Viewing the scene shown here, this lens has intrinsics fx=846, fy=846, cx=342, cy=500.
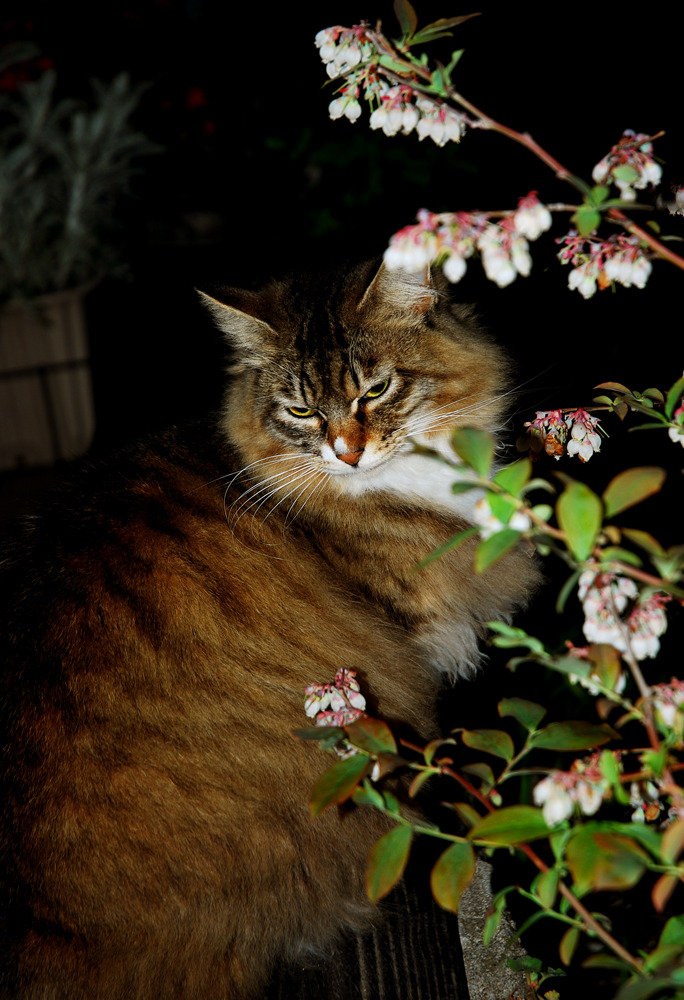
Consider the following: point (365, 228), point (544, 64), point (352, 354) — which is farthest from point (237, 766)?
point (365, 228)

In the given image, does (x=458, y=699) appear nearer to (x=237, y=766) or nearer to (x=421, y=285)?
(x=237, y=766)

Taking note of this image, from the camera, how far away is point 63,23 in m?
4.20

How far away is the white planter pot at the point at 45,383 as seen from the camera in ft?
10.1

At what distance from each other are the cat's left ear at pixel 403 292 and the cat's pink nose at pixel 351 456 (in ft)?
→ 0.88

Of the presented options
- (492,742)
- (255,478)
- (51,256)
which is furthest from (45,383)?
(492,742)

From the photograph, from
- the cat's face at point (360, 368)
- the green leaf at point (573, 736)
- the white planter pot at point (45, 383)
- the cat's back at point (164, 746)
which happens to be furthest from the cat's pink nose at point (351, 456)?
the white planter pot at point (45, 383)

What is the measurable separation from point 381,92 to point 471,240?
28cm

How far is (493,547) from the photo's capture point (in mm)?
678

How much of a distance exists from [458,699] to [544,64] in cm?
165

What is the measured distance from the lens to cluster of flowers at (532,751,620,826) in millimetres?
688

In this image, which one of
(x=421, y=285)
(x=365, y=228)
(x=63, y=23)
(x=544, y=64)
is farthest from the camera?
(x=63, y=23)

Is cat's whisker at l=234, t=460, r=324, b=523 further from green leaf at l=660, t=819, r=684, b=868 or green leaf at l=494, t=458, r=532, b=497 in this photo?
green leaf at l=660, t=819, r=684, b=868

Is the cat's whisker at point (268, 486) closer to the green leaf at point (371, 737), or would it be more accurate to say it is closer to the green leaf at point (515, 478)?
the green leaf at point (371, 737)

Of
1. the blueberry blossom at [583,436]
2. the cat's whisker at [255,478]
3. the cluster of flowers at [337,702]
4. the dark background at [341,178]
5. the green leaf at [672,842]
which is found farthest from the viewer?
the dark background at [341,178]
